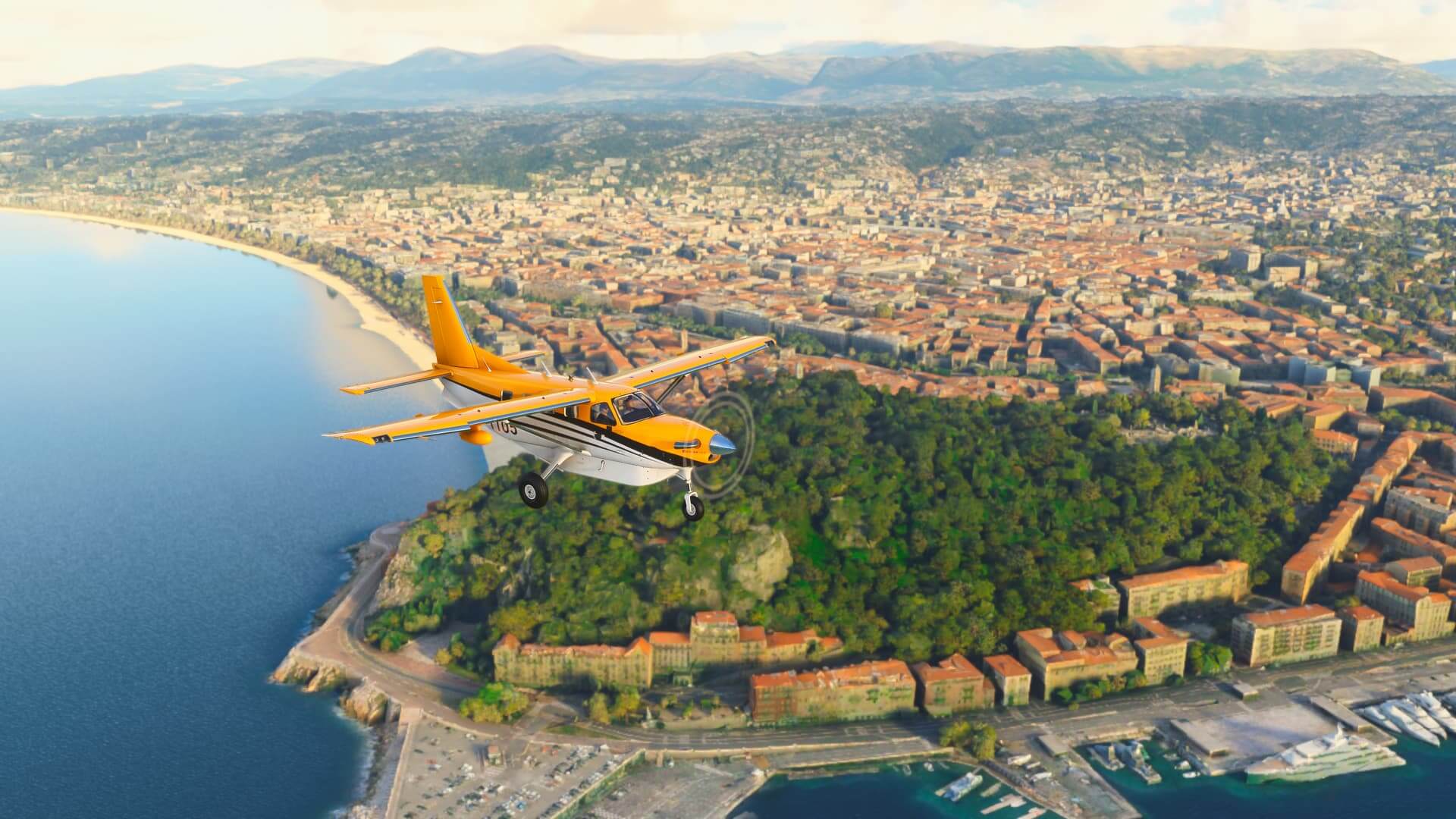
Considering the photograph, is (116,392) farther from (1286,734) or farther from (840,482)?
(1286,734)

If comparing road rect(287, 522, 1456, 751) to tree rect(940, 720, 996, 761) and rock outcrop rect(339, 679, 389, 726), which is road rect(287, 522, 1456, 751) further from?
tree rect(940, 720, 996, 761)

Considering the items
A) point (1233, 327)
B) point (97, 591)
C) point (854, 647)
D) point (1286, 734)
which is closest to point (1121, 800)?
point (1286, 734)

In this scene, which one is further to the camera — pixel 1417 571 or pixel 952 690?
pixel 1417 571

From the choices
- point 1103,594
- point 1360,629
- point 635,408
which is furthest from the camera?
point 1103,594

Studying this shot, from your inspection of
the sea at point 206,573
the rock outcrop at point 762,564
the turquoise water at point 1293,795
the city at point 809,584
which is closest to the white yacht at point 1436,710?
the city at point 809,584

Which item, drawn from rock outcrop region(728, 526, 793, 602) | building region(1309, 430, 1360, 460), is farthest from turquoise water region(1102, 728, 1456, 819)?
building region(1309, 430, 1360, 460)

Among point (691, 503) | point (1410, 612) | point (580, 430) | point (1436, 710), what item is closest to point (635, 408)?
point (580, 430)

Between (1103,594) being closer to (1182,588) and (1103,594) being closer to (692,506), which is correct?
(1182,588)
